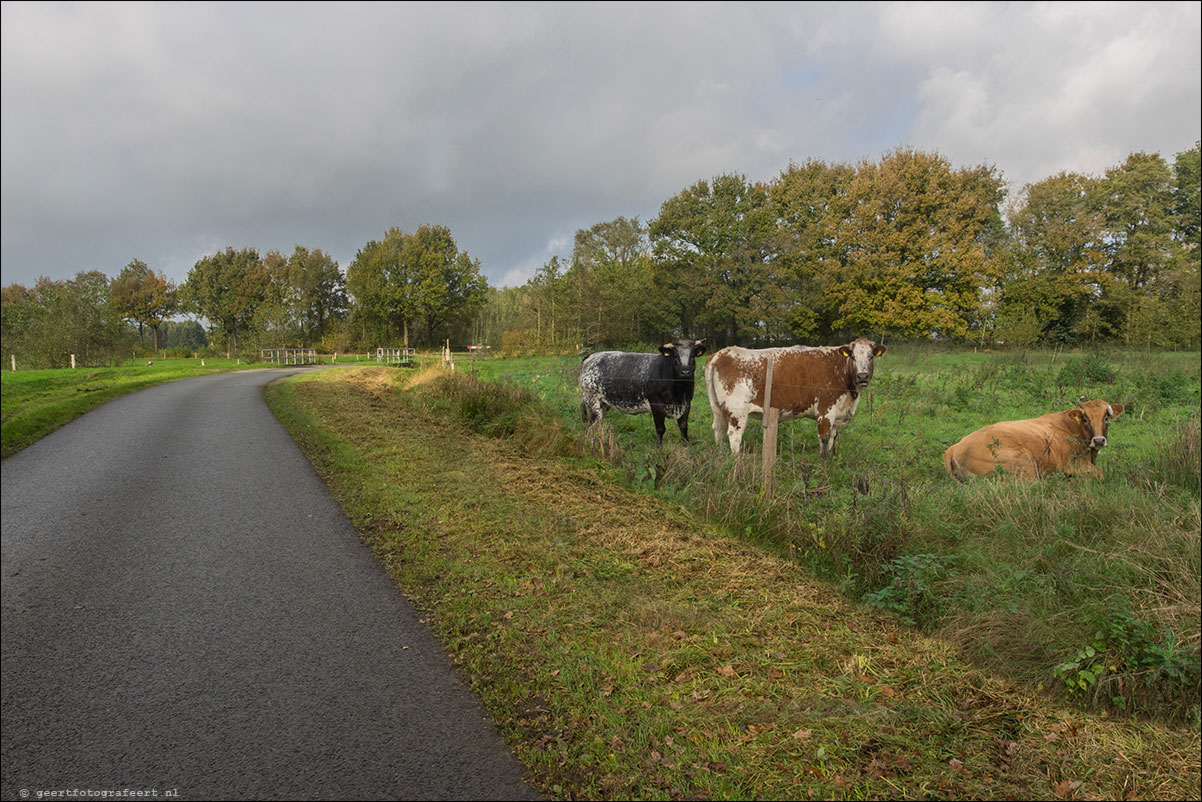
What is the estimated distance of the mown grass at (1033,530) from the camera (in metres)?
3.67

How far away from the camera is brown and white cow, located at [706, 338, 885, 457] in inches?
369

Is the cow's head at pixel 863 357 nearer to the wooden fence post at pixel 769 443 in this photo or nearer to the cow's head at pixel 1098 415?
the wooden fence post at pixel 769 443

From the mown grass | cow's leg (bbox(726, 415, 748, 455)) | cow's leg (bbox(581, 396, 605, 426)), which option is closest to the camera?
the mown grass

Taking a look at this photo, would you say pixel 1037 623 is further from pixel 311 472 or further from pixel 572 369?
pixel 572 369

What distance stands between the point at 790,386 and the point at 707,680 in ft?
22.0

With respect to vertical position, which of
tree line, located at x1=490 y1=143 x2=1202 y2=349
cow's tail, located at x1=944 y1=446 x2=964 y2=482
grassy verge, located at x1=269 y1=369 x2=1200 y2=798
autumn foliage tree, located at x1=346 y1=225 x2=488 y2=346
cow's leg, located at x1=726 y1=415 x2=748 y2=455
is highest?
autumn foliage tree, located at x1=346 y1=225 x2=488 y2=346

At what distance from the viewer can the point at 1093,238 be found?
26.9 feet

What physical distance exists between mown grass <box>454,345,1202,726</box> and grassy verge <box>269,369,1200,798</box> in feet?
1.35

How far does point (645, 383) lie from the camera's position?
438 inches

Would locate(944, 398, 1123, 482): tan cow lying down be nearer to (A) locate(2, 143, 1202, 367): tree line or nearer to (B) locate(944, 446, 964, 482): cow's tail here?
(B) locate(944, 446, 964, 482): cow's tail

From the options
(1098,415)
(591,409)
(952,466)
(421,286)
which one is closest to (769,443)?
(952,466)

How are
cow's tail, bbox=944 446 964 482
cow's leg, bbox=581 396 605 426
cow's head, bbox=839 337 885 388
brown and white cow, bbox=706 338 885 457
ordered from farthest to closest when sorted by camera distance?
cow's leg, bbox=581 396 605 426, brown and white cow, bbox=706 338 885 457, cow's head, bbox=839 337 885 388, cow's tail, bbox=944 446 964 482

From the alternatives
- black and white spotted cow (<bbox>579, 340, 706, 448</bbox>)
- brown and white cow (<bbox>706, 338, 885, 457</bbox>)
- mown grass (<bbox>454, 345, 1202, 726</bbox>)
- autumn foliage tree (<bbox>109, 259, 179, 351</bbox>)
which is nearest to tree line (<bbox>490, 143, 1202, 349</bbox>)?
mown grass (<bbox>454, 345, 1202, 726</bbox>)

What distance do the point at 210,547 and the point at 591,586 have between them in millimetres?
4092
